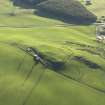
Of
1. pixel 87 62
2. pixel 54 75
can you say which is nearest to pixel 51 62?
pixel 54 75

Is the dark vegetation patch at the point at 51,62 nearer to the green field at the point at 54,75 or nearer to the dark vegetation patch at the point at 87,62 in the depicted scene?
the green field at the point at 54,75

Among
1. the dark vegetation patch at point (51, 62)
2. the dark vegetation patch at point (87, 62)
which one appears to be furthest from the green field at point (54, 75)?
the dark vegetation patch at point (51, 62)

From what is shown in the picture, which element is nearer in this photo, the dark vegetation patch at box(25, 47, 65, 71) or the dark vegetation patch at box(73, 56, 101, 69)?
the dark vegetation patch at box(25, 47, 65, 71)

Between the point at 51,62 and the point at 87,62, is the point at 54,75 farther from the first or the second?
the point at 87,62

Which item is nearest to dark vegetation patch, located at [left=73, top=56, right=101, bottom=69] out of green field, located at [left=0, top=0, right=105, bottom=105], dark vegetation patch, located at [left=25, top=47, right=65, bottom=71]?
green field, located at [left=0, top=0, right=105, bottom=105]

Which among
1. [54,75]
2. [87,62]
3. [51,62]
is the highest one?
[87,62]

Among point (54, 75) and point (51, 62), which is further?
point (51, 62)

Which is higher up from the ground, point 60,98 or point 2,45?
Result: point 2,45

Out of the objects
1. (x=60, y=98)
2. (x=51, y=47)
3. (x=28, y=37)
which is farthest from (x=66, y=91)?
(x=28, y=37)

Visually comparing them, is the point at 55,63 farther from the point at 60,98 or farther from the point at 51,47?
the point at 60,98

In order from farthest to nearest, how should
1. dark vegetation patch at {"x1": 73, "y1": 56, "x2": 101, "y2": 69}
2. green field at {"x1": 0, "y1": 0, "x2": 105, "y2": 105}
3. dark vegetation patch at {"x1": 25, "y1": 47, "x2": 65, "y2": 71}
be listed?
dark vegetation patch at {"x1": 73, "y1": 56, "x2": 101, "y2": 69}, dark vegetation patch at {"x1": 25, "y1": 47, "x2": 65, "y2": 71}, green field at {"x1": 0, "y1": 0, "x2": 105, "y2": 105}

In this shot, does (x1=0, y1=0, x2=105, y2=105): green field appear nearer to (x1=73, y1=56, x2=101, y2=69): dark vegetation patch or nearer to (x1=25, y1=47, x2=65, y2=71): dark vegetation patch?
(x1=73, y1=56, x2=101, y2=69): dark vegetation patch
